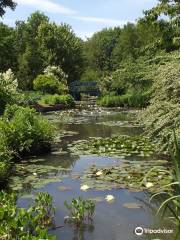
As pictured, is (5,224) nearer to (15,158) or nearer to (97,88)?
(15,158)

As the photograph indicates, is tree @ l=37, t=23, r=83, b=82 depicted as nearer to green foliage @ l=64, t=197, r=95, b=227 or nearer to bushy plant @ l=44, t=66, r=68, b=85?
bushy plant @ l=44, t=66, r=68, b=85

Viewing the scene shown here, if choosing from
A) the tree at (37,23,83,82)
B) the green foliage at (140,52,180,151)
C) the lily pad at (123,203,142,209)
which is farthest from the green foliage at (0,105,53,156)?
the tree at (37,23,83,82)

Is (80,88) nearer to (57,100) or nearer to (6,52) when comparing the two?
(6,52)

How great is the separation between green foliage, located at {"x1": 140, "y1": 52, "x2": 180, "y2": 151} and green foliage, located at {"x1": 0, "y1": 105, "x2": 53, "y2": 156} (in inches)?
119

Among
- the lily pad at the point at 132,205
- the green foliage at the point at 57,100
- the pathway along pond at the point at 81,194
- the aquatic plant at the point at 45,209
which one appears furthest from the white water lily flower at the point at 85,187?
the green foliage at the point at 57,100

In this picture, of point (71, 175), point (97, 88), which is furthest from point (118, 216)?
point (97, 88)

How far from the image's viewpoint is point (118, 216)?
285 inches

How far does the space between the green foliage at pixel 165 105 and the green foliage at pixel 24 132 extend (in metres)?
3.02

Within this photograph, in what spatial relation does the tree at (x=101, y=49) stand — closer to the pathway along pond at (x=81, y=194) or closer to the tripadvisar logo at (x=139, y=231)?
the pathway along pond at (x=81, y=194)

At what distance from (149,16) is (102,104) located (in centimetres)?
2163

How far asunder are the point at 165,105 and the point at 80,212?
5.12 meters

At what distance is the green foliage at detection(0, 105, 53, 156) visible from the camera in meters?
11.9

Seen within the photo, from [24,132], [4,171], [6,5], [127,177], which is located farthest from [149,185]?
[6,5]

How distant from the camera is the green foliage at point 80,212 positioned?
6736 millimetres
